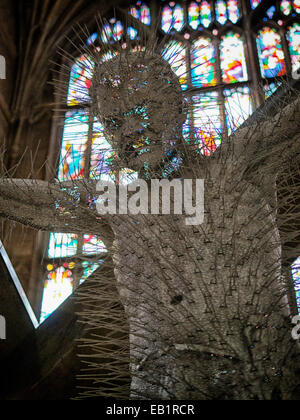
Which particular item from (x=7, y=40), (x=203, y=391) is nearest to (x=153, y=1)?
(x=7, y=40)

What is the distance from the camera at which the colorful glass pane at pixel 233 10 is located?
7.47 m

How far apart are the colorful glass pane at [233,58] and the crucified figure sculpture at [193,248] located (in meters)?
6.11

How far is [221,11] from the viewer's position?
24.9ft

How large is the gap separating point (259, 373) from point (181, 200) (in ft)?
1.02

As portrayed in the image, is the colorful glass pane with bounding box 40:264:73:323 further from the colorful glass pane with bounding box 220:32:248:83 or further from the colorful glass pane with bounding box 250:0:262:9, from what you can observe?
the colorful glass pane with bounding box 250:0:262:9

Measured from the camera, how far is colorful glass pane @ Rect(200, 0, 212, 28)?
7.50 metres

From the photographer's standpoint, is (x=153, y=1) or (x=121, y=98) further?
(x=153, y=1)

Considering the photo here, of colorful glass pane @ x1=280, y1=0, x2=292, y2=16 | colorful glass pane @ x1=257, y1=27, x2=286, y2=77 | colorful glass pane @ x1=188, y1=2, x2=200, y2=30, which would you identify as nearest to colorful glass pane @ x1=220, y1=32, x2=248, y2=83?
colorful glass pane @ x1=257, y1=27, x2=286, y2=77

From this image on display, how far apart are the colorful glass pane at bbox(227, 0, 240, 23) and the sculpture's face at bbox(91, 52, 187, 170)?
271 inches

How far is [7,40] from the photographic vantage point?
755 centimetres

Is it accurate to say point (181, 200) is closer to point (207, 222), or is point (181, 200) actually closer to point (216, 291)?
point (207, 222)

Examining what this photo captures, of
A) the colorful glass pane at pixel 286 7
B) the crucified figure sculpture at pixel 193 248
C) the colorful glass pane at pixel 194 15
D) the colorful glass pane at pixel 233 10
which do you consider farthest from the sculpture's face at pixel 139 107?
the colorful glass pane at pixel 286 7

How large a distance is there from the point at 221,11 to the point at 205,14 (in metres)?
0.24

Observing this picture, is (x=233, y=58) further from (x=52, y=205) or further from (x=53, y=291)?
(x=52, y=205)
